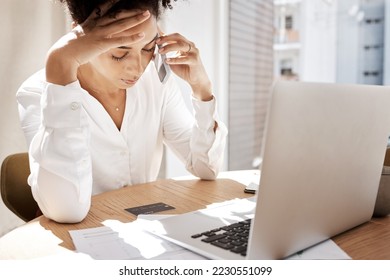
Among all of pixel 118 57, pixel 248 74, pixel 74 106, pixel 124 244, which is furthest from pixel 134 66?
pixel 248 74

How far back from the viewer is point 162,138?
1.39 meters

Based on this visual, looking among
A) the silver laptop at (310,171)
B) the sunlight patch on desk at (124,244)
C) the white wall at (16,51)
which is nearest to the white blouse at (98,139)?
the sunlight patch on desk at (124,244)

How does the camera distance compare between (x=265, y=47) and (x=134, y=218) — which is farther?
(x=265, y=47)

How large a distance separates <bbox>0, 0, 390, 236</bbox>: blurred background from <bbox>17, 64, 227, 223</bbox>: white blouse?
0.90 metres

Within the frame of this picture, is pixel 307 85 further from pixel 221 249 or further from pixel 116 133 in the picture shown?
pixel 116 133

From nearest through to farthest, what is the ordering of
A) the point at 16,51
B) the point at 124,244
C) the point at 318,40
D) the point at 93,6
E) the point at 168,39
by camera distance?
the point at 124,244
the point at 93,6
the point at 168,39
the point at 16,51
the point at 318,40

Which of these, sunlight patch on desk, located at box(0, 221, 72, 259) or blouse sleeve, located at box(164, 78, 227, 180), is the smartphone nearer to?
blouse sleeve, located at box(164, 78, 227, 180)

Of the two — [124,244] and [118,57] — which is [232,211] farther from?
[118,57]

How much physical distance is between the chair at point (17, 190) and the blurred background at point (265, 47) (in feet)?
3.98

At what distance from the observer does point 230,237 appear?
596mm

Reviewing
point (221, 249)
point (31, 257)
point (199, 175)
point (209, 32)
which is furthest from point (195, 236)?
point (209, 32)

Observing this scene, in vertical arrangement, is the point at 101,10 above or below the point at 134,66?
above

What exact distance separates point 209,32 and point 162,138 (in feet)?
4.09

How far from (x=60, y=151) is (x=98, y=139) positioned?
319mm
